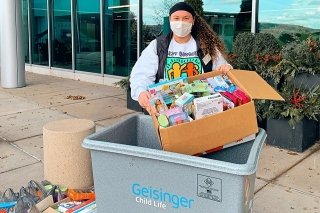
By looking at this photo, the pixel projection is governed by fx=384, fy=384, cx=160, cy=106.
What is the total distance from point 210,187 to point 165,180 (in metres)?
0.19

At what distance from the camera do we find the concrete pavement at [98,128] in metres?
3.48

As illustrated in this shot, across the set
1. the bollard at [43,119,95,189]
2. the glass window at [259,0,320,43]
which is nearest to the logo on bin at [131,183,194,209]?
the bollard at [43,119,95,189]

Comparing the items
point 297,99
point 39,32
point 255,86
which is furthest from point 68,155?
point 39,32

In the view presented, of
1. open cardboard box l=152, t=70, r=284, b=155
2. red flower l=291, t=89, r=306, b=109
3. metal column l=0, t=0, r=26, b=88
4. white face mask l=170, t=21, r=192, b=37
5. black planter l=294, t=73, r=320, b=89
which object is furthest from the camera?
metal column l=0, t=0, r=26, b=88

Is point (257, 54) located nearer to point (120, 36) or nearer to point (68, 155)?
point (68, 155)

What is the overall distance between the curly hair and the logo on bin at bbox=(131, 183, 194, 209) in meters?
1.17

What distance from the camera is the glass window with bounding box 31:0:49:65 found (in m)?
12.2

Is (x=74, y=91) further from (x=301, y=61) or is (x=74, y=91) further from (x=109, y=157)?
(x=109, y=157)

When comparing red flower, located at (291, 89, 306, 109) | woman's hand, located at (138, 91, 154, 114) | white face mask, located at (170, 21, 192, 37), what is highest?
white face mask, located at (170, 21, 192, 37)

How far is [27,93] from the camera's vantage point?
8.70m

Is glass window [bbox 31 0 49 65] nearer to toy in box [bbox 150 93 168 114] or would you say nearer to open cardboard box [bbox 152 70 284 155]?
toy in box [bbox 150 93 168 114]

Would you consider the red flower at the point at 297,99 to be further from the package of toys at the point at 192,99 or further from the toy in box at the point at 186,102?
the toy in box at the point at 186,102

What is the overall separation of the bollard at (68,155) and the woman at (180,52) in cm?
111

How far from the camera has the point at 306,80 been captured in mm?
5113
